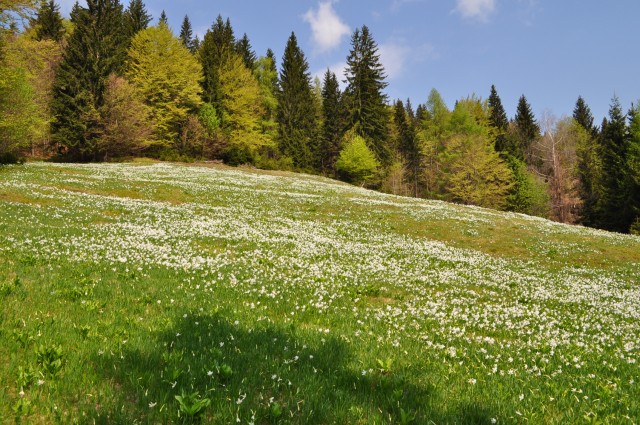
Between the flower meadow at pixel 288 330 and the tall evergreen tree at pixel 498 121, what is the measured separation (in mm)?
76197

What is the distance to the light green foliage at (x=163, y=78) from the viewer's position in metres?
69.4

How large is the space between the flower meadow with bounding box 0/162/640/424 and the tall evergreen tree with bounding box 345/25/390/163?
73261mm

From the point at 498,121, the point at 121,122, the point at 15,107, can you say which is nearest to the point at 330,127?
the point at 498,121

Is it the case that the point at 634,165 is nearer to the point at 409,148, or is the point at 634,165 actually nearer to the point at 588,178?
the point at 588,178

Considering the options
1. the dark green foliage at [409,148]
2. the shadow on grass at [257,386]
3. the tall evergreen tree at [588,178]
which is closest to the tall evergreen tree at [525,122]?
the tall evergreen tree at [588,178]

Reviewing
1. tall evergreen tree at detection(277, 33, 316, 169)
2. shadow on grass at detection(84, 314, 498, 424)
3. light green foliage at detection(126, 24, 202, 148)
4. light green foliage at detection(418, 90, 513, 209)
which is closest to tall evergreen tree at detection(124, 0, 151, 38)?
light green foliage at detection(126, 24, 202, 148)

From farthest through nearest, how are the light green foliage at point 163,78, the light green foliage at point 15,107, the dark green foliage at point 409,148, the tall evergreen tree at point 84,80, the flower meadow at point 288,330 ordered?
the dark green foliage at point 409,148, the light green foliage at point 163,78, the tall evergreen tree at point 84,80, the light green foliage at point 15,107, the flower meadow at point 288,330

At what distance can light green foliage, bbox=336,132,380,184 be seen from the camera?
8006 cm

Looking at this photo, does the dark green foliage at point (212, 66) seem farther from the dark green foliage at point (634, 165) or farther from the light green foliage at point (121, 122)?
the dark green foliage at point (634, 165)

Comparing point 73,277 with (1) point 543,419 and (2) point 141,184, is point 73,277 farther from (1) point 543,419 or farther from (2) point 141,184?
(2) point 141,184

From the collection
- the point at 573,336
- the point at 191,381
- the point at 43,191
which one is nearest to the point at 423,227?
the point at 573,336

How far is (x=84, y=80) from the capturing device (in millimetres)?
59812

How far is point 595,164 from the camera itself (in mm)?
80750

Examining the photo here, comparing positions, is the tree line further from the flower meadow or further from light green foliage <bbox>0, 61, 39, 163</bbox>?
the flower meadow
